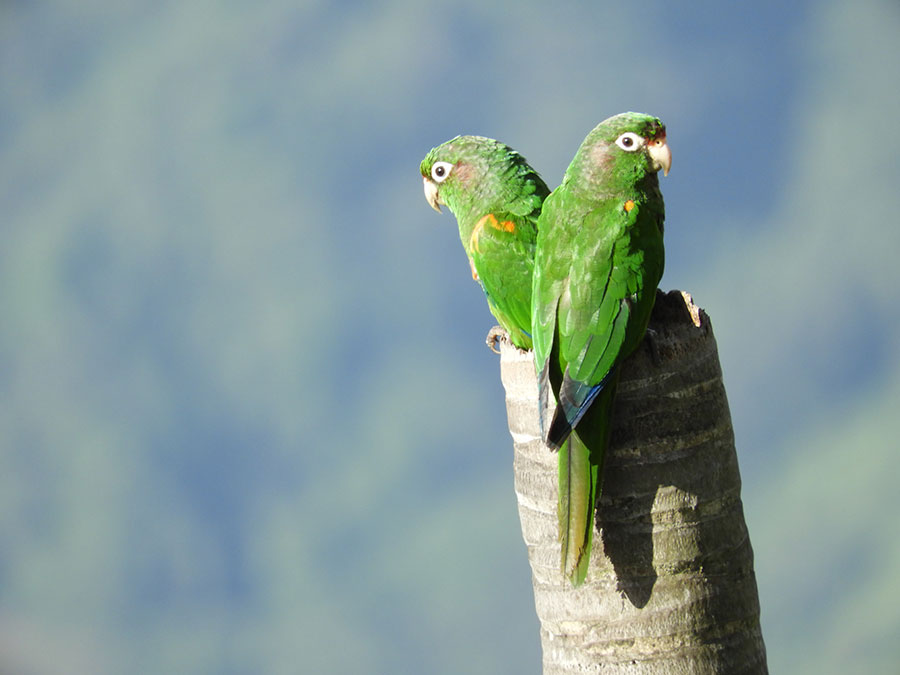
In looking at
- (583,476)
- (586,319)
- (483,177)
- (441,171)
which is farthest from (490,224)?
(583,476)

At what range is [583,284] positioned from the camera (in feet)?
9.32

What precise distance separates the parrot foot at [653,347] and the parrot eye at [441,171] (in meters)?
1.22

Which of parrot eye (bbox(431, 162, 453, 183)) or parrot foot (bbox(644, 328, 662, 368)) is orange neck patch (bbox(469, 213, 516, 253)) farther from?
parrot foot (bbox(644, 328, 662, 368))

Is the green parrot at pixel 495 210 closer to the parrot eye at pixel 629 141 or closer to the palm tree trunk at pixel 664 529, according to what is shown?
the palm tree trunk at pixel 664 529

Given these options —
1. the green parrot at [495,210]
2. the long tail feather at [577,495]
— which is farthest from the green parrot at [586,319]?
the green parrot at [495,210]

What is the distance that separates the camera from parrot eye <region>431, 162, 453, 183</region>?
3754 millimetres

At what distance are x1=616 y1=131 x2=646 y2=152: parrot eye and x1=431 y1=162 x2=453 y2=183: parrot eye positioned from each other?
0.85m

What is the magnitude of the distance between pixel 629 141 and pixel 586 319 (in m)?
0.72

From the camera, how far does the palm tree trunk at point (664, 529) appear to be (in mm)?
2953

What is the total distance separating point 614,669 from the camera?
2996 millimetres

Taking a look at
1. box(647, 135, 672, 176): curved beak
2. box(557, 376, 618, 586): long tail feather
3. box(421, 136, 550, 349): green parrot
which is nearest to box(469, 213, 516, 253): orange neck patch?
box(421, 136, 550, 349): green parrot

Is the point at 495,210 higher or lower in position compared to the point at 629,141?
higher

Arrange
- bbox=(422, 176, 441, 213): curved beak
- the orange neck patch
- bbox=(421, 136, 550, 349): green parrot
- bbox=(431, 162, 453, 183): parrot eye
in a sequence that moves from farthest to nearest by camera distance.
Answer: bbox=(422, 176, 441, 213): curved beak
bbox=(431, 162, 453, 183): parrot eye
the orange neck patch
bbox=(421, 136, 550, 349): green parrot

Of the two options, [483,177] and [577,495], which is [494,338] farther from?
[577,495]
